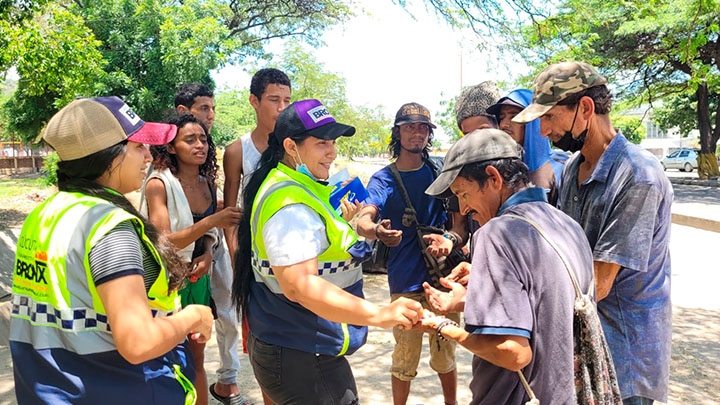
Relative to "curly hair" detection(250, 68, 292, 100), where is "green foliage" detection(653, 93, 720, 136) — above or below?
above

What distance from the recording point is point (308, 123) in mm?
2268

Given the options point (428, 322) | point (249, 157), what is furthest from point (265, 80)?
point (428, 322)

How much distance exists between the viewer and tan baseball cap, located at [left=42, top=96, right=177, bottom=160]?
1.75m

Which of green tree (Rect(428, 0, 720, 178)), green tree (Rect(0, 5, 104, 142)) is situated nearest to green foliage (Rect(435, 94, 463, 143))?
green tree (Rect(428, 0, 720, 178))

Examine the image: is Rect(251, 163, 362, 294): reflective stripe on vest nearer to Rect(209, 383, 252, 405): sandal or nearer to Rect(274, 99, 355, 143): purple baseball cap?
Rect(274, 99, 355, 143): purple baseball cap

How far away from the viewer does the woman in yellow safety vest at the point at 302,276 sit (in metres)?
1.99

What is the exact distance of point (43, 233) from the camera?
166 cm

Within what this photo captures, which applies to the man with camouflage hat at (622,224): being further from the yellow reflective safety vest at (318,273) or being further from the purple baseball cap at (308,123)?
the yellow reflective safety vest at (318,273)

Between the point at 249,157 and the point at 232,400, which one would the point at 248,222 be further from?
the point at 232,400

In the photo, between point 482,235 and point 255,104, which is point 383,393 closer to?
point 255,104

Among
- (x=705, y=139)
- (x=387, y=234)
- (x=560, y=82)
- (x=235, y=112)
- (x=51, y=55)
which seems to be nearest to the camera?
(x=560, y=82)

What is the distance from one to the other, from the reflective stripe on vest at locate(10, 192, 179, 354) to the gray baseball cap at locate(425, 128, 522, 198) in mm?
1110

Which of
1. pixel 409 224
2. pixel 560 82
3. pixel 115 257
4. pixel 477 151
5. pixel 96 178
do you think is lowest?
pixel 409 224

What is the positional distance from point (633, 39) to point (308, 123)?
22195 millimetres
